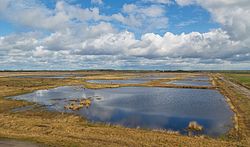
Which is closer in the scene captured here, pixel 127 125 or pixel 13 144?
pixel 13 144

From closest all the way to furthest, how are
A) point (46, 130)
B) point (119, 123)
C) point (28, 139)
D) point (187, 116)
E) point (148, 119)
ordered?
point (28, 139) < point (46, 130) < point (119, 123) < point (148, 119) < point (187, 116)

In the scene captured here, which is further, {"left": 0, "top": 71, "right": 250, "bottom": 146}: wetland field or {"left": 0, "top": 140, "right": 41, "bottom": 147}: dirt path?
{"left": 0, "top": 71, "right": 250, "bottom": 146}: wetland field

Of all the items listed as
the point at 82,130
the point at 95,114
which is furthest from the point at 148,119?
the point at 82,130

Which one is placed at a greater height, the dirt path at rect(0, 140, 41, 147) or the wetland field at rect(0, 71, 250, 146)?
the dirt path at rect(0, 140, 41, 147)

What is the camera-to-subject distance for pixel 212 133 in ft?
93.1

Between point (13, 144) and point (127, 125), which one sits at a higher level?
point (13, 144)

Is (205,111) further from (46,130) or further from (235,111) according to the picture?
(46,130)

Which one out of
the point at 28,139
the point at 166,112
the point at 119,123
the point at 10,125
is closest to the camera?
the point at 28,139

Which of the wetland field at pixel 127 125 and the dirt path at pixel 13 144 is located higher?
the dirt path at pixel 13 144

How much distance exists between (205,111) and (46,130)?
26046 mm

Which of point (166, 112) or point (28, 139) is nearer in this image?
point (28, 139)

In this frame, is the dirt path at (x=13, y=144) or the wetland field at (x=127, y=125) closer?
the dirt path at (x=13, y=144)

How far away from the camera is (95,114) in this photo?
39.1 m

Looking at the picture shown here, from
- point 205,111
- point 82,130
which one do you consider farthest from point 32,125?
point 205,111
